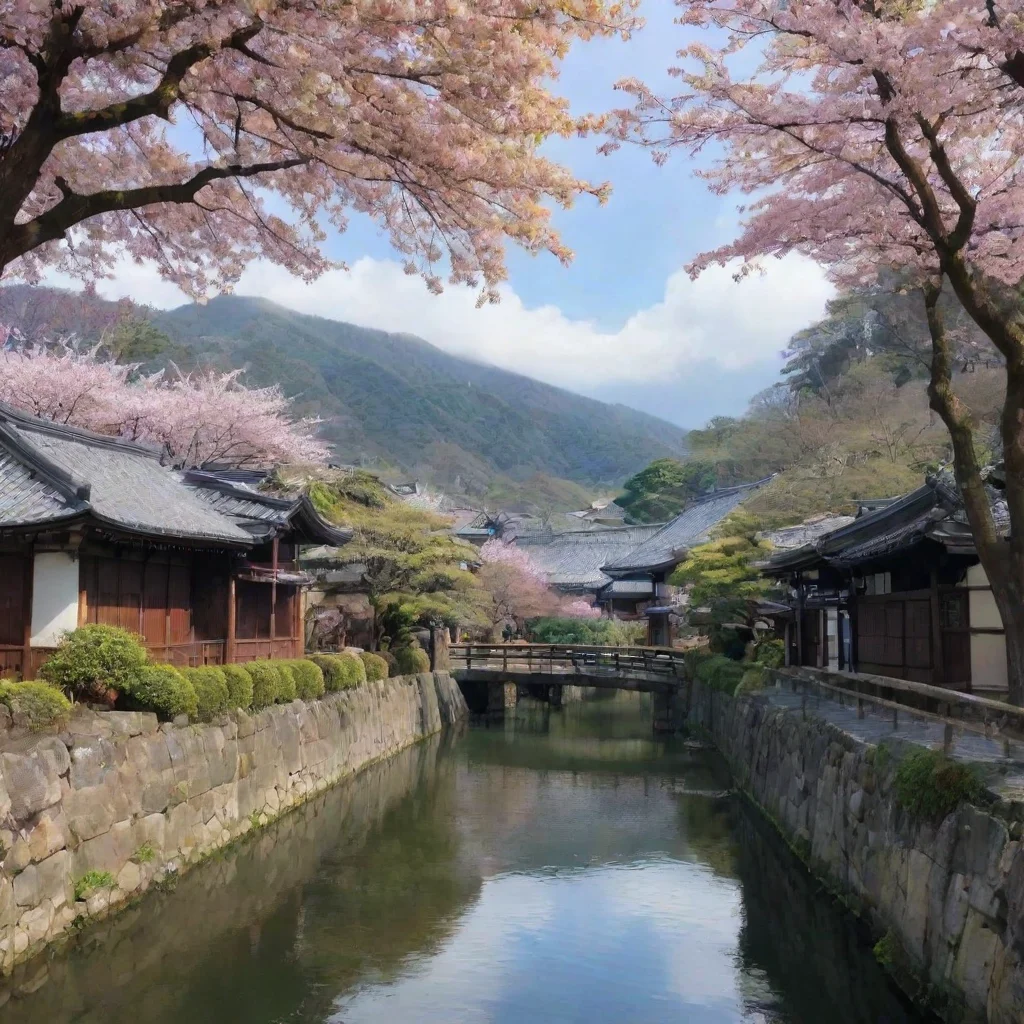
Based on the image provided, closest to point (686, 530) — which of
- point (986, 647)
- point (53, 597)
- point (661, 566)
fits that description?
point (661, 566)

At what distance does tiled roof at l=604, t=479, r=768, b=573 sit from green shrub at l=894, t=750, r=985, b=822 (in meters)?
31.0

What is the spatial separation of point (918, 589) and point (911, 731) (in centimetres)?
548

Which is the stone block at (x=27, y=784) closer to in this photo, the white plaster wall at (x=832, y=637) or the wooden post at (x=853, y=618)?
the wooden post at (x=853, y=618)

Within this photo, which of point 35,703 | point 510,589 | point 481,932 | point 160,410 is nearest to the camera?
point 35,703

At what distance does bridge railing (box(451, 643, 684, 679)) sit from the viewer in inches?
1329

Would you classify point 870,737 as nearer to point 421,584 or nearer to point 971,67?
point 971,67

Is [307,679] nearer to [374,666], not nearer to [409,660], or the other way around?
[374,666]

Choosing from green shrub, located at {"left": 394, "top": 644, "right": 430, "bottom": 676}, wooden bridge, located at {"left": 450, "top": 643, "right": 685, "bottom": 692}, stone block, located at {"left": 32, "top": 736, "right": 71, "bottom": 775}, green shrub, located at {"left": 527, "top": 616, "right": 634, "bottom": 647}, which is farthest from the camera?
green shrub, located at {"left": 527, "top": 616, "right": 634, "bottom": 647}

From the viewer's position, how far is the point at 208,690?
15.0 m

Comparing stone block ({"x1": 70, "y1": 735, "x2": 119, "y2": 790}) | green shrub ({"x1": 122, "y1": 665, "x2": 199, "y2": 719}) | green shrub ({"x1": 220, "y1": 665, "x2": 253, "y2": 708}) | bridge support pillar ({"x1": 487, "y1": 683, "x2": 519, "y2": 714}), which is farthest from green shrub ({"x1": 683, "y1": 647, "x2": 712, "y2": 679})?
stone block ({"x1": 70, "y1": 735, "x2": 119, "y2": 790})

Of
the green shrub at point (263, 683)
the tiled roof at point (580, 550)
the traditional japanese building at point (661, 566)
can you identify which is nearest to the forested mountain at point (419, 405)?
the tiled roof at point (580, 550)

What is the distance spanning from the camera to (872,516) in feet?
63.1

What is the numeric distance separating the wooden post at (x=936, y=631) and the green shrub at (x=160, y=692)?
11610mm

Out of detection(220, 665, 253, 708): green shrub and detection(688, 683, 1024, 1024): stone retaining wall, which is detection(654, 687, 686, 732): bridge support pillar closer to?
detection(688, 683, 1024, 1024): stone retaining wall
